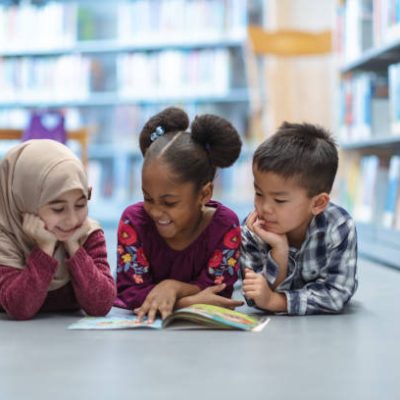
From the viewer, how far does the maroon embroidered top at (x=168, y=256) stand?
1.74 meters

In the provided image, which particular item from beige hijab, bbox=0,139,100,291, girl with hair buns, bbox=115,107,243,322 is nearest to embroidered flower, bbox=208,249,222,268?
girl with hair buns, bbox=115,107,243,322

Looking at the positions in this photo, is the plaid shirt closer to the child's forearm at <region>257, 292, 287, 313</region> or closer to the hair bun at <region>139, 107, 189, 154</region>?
the child's forearm at <region>257, 292, 287, 313</region>

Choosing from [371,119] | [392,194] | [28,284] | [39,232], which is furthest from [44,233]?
[371,119]

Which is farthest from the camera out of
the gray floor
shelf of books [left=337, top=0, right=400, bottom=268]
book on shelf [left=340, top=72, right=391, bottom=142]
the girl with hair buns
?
book on shelf [left=340, top=72, right=391, bottom=142]

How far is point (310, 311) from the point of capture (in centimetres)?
172

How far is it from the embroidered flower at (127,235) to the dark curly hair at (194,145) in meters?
0.17

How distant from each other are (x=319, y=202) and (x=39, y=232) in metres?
0.63

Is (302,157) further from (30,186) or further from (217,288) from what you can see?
(30,186)

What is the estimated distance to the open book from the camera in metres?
1.54

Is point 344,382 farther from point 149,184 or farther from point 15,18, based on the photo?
point 15,18

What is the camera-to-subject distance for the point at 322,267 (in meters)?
1.74

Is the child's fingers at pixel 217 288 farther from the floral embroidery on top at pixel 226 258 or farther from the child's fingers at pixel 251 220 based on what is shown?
the child's fingers at pixel 251 220

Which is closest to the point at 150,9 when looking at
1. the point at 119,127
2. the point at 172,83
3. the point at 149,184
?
the point at 172,83

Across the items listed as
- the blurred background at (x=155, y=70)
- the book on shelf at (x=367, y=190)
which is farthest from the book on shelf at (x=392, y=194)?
the blurred background at (x=155, y=70)
